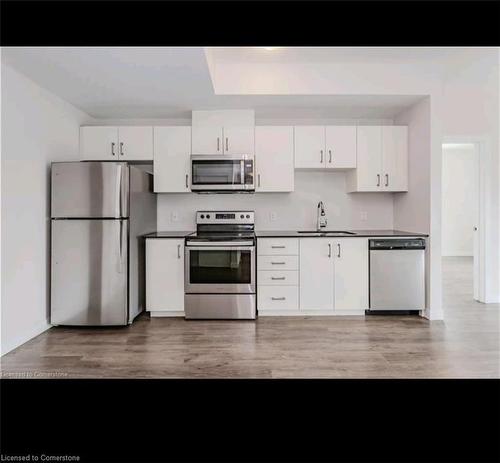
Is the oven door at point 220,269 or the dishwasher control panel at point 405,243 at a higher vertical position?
the dishwasher control panel at point 405,243

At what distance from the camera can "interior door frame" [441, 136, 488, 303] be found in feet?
14.6

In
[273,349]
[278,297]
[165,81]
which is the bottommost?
[273,349]

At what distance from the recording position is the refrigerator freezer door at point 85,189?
3.42m

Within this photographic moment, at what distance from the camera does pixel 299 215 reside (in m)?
4.48

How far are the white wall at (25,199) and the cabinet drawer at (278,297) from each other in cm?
202

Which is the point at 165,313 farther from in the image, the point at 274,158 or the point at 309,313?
the point at 274,158

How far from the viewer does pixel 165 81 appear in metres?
3.28

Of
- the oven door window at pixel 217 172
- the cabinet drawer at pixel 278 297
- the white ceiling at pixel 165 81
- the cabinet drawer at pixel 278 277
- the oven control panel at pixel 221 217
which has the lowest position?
the cabinet drawer at pixel 278 297

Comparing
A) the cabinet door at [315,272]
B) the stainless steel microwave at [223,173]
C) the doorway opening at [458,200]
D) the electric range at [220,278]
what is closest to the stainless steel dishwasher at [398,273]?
the cabinet door at [315,272]

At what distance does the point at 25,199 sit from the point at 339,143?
120 inches

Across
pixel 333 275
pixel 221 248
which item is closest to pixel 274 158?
pixel 221 248

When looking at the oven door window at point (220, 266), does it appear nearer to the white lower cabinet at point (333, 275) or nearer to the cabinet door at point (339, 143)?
the white lower cabinet at point (333, 275)

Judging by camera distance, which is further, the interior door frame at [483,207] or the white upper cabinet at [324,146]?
the interior door frame at [483,207]

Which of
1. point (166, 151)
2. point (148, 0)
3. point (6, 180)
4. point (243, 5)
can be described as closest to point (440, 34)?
point (243, 5)
